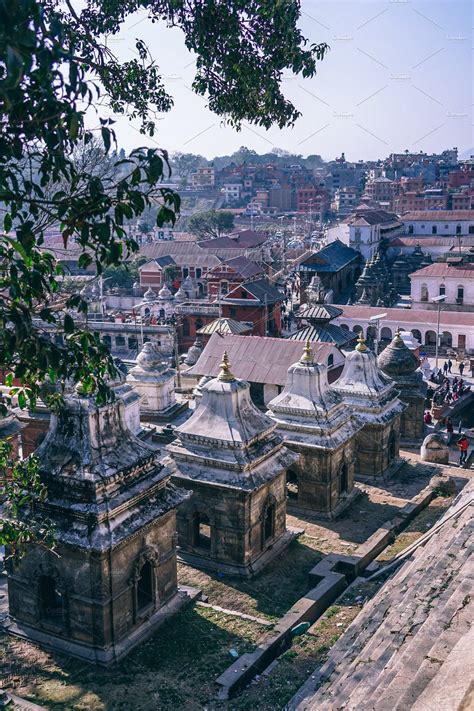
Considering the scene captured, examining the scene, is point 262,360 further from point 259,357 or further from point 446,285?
point 446,285

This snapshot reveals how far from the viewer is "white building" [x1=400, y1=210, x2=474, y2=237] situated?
3071 inches

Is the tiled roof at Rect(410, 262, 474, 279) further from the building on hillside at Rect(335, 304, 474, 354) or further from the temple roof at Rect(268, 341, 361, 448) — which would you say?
the temple roof at Rect(268, 341, 361, 448)

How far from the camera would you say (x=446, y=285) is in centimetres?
5450

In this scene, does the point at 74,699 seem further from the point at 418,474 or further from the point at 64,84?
the point at 418,474

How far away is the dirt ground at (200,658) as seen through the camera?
10992 mm

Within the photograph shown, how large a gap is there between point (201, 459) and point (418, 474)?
28.9 ft

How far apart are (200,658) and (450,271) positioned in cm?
4731

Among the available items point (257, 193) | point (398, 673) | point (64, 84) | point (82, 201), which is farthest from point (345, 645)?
point (257, 193)

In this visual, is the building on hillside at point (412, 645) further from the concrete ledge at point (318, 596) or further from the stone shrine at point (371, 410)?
the stone shrine at point (371, 410)

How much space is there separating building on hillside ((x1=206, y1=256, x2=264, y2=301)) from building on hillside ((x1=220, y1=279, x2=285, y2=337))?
1069 cm

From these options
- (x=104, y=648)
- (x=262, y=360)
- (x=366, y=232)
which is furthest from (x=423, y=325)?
(x=104, y=648)

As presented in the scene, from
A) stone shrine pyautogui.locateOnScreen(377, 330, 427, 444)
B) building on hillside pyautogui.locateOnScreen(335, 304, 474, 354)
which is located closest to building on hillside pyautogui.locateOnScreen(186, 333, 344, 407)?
stone shrine pyautogui.locateOnScreen(377, 330, 427, 444)

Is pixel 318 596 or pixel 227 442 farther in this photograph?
pixel 227 442

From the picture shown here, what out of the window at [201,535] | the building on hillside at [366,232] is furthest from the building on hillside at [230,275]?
the window at [201,535]
